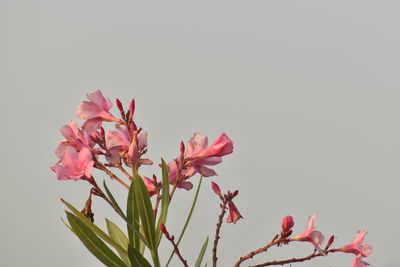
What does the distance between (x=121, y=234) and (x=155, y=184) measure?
136 millimetres

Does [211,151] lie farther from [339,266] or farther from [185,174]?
[339,266]

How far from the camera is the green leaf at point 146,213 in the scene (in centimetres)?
74

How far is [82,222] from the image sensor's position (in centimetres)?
73

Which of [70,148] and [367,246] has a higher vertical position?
[70,148]

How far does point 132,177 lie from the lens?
772mm

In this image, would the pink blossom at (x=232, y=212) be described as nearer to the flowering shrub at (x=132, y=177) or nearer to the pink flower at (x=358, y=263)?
the flowering shrub at (x=132, y=177)

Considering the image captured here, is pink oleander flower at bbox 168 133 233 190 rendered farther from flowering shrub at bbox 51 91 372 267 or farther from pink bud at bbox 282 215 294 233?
pink bud at bbox 282 215 294 233

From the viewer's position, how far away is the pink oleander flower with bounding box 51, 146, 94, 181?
708 millimetres

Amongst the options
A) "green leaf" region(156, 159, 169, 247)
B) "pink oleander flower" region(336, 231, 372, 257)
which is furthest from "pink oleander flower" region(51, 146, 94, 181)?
"pink oleander flower" region(336, 231, 372, 257)

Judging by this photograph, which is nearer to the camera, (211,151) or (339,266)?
(211,151)

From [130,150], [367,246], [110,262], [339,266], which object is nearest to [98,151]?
[130,150]

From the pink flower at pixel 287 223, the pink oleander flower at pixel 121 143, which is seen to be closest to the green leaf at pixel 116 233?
the pink oleander flower at pixel 121 143

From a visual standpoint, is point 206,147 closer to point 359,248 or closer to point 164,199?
point 164,199

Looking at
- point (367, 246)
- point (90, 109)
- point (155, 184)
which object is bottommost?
point (367, 246)
